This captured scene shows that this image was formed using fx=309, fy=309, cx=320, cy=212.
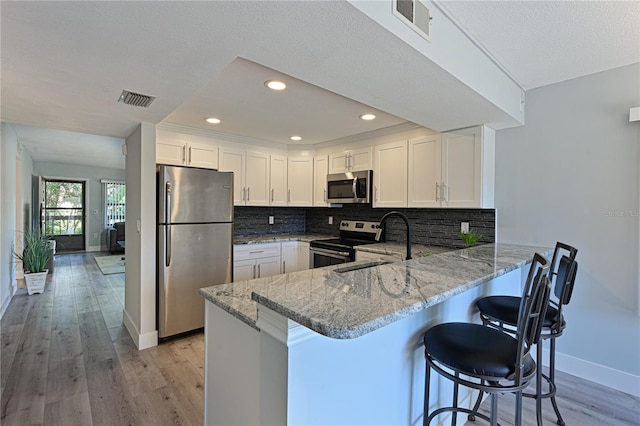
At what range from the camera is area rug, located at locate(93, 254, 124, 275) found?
588 cm

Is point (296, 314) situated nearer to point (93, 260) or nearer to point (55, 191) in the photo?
point (93, 260)

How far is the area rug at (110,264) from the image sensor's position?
19.3ft

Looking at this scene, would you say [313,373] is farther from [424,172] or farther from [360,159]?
[360,159]

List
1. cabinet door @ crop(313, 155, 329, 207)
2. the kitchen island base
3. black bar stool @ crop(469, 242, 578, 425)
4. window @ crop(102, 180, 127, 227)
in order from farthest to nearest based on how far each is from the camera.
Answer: window @ crop(102, 180, 127, 227)
cabinet door @ crop(313, 155, 329, 207)
black bar stool @ crop(469, 242, 578, 425)
the kitchen island base

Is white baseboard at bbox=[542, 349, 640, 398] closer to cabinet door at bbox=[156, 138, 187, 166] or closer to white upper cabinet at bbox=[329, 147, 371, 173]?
white upper cabinet at bbox=[329, 147, 371, 173]

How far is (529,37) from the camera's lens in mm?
1839

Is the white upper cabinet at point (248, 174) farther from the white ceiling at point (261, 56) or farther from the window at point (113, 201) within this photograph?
the window at point (113, 201)

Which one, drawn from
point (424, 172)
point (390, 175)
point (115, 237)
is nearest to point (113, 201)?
point (115, 237)

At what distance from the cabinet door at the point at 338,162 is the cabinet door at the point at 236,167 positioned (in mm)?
1160

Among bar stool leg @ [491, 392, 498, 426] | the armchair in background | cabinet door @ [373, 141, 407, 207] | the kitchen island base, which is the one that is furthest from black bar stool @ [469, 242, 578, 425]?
the armchair in background

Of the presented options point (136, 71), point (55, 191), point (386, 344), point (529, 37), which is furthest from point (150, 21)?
point (55, 191)

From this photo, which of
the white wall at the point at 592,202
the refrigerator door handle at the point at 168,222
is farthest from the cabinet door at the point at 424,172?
the refrigerator door handle at the point at 168,222

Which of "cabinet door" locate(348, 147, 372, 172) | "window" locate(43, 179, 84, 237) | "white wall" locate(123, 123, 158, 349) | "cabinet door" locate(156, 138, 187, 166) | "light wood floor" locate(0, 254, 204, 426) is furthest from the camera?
"window" locate(43, 179, 84, 237)

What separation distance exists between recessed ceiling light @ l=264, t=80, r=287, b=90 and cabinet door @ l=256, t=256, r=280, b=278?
2.22 m
